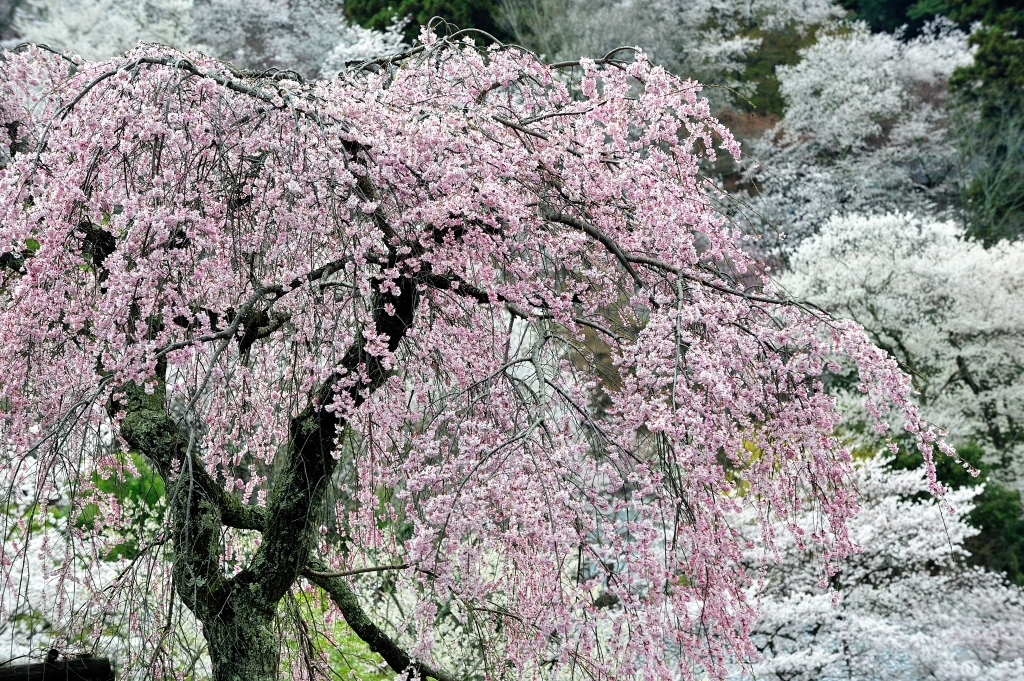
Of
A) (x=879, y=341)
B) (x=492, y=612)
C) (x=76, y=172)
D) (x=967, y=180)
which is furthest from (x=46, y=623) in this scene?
(x=967, y=180)

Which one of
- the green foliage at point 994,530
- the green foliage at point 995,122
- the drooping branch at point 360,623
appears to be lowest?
the drooping branch at point 360,623

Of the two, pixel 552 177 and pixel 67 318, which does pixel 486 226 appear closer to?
pixel 552 177

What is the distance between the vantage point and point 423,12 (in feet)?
56.3

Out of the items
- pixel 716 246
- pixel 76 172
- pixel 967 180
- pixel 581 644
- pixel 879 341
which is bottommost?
pixel 581 644

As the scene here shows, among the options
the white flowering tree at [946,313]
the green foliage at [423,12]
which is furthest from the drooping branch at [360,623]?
the green foliage at [423,12]

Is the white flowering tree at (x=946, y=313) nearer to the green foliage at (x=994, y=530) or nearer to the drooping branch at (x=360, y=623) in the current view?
the green foliage at (x=994, y=530)

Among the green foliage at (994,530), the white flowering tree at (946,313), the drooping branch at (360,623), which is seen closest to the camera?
the drooping branch at (360,623)

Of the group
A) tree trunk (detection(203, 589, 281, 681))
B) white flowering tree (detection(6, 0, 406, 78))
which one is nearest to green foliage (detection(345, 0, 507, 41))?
white flowering tree (detection(6, 0, 406, 78))

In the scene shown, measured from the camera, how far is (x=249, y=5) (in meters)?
18.9

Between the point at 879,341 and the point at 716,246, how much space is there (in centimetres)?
877

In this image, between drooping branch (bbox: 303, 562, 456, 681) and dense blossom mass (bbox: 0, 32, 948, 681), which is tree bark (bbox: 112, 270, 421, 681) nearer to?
dense blossom mass (bbox: 0, 32, 948, 681)

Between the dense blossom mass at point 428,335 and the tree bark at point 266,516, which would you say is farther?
the tree bark at point 266,516

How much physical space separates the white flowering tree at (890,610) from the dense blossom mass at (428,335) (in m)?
3.08

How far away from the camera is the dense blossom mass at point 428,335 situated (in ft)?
8.81
